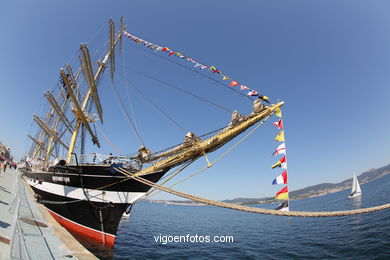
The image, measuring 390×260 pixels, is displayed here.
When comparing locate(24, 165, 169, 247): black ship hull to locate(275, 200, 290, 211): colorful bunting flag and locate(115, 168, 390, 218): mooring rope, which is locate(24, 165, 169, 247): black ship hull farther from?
locate(275, 200, 290, 211): colorful bunting flag

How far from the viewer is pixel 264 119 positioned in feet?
25.4

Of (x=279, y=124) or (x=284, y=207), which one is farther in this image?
(x=279, y=124)

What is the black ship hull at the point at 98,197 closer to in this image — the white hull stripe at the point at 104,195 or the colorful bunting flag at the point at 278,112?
the white hull stripe at the point at 104,195

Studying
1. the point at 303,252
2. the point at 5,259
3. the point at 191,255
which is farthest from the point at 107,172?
the point at 303,252

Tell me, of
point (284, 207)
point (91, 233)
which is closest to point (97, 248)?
point (91, 233)

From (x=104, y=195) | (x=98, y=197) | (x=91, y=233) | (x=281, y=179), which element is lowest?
(x=91, y=233)

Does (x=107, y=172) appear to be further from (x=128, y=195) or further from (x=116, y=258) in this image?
(x=116, y=258)

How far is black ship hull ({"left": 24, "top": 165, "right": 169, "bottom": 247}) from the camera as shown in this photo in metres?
10.4

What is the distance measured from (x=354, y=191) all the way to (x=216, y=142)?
73.7 meters

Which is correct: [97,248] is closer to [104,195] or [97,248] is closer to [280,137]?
[104,195]

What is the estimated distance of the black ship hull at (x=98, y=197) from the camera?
10.4 meters

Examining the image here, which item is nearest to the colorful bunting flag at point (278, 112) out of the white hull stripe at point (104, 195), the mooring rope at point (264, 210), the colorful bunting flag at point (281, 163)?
the colorful bunting flag at point (281, 163)

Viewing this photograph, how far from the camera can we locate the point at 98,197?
34.9ft

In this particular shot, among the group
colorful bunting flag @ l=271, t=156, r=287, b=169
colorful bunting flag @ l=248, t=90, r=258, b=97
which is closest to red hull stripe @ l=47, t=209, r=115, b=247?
colorful bunting flag @ l=271, t=156, r=287, b=169
